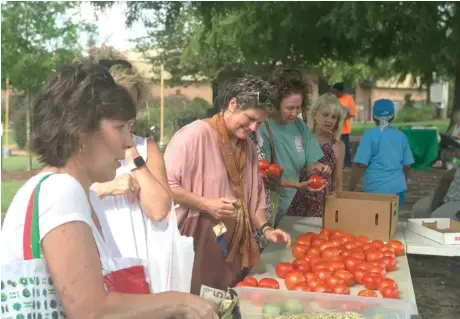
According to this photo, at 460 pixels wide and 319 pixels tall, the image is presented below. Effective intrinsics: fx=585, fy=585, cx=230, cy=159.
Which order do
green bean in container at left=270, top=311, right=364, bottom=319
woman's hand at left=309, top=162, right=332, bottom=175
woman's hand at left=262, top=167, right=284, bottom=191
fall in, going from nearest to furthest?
green bean in container at left=270, top=311, right=364, bottom=319, woman's hand at left=262, top=167, right=284, bottom=191, woman's hand at left=309, top=162, right=332, bottom=175

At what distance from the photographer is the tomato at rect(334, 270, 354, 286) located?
2.35 meters

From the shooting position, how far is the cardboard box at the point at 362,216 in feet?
10.1

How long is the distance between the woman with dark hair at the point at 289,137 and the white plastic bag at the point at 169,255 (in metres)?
1.33

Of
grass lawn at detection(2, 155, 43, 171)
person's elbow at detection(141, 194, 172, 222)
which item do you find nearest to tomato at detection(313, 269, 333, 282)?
person's elbow at detection(141, 194, 172, 222)

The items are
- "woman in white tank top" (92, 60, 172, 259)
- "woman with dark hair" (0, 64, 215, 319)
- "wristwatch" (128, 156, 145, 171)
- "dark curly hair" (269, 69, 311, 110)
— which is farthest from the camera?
"dark curly hair" (269, 69, 311, 110)

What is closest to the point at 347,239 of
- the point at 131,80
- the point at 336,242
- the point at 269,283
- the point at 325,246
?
the point at 336,242

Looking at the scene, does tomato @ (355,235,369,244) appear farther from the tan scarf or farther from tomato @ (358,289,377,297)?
tomato @ (358,289,377,297)

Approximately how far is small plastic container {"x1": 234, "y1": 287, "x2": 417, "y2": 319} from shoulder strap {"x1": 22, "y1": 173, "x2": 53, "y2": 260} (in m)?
0.91

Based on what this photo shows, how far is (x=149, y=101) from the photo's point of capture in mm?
2395

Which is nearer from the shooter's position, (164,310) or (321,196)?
(164,310)

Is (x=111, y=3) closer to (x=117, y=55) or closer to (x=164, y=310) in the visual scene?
(x=117, y=55)

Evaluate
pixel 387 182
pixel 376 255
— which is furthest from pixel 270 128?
pixel 387 182

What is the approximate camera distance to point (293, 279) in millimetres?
2320

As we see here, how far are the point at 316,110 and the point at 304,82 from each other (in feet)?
2.94
